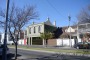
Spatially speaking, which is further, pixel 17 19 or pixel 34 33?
pixel 34 33

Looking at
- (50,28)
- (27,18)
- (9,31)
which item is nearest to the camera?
(9,31)

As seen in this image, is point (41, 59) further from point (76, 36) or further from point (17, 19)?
point (76, 36)

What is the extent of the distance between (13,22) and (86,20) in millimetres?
19319

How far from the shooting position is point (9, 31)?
17.0m

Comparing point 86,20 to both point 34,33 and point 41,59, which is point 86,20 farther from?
point 34,33

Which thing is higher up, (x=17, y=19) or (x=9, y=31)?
(x=17, y=19)

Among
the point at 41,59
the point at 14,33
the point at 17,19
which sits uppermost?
the point at 17,19

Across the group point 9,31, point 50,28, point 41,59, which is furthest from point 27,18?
point 50,28

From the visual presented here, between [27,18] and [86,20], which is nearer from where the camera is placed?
[27,18]

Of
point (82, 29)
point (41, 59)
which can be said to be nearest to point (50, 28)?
point (82, 29)

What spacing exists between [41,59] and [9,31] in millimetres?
4515

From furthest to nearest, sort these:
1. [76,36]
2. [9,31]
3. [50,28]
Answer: [50,28]
[76,36]
[9,31]

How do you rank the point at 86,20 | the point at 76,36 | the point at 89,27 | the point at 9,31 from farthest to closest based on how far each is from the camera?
the point at 76,36
the point at 89,27
the point at 86,20
the point at 9,31

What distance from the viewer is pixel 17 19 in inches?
695
